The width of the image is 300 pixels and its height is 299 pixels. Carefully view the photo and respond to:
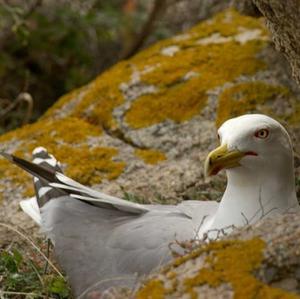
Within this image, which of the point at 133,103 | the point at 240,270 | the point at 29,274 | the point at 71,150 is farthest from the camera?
the point at 133,103

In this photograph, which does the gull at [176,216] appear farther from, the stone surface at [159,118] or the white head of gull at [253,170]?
the stone surface at [159,118]

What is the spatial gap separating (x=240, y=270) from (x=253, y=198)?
3.06 ft

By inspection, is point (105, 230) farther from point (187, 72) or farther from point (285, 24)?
point (187, 72)

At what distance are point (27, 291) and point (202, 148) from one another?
1.48 m

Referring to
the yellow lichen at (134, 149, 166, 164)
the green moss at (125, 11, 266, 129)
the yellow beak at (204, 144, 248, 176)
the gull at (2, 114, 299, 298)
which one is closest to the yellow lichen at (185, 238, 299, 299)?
the gull at (2, 114, 299, 298)

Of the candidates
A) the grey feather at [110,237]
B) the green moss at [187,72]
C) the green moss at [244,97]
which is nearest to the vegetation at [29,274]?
the grey feather at [110,237]

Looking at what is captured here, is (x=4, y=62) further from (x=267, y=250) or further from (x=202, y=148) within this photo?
(x=267, y=250)

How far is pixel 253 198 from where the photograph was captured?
3443 millimetres

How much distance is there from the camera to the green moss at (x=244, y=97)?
4684mm

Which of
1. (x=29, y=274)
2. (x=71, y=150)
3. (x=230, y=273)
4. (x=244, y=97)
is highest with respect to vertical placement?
(x=230, y=273)

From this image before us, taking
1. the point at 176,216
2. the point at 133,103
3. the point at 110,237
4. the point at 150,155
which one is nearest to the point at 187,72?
the point at 133,103

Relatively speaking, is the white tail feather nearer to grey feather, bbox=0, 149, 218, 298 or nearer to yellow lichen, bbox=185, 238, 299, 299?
grey feather, bbox=0, 149, 218, 298

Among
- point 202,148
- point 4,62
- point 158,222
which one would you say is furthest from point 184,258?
point 4,62

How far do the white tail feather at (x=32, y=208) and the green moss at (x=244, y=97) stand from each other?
111cm
